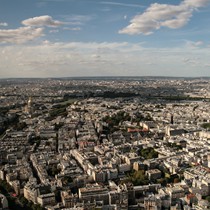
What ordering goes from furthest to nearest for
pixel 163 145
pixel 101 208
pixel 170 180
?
1. pixel 163 145
2. pixel 170 180
3. pixel 101 208

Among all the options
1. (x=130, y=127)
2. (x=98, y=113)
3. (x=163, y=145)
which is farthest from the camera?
(x=98, y=113)

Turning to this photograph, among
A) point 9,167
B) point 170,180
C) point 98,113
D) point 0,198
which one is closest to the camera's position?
point 0,198

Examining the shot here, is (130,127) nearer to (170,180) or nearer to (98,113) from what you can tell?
(98,113)

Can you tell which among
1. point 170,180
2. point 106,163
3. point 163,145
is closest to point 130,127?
point 163,145

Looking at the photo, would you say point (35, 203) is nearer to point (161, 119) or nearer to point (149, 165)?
point (149, 165)

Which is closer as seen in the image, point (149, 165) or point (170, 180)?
point (170, 180)

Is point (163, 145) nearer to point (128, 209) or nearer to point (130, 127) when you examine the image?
point (130, 127)

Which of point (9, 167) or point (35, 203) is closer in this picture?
point (35, 203)

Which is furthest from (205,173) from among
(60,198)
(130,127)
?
(130,127)

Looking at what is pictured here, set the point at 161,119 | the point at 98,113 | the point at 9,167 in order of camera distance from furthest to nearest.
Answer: the point at 98,113, the point at 161,119, the point at 9,167
